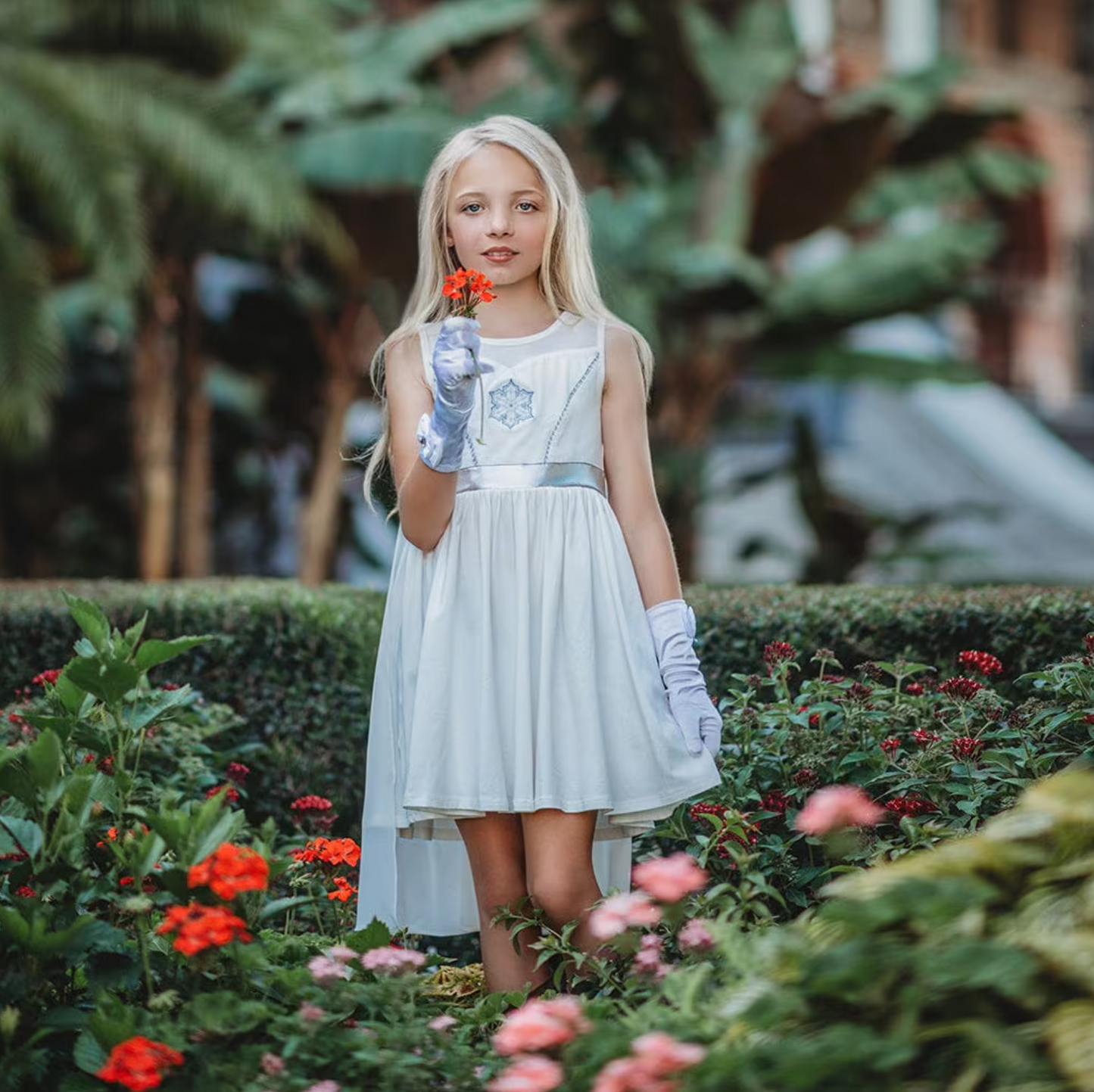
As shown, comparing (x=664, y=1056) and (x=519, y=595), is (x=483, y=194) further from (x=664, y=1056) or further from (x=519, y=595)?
(x=664, y=1056)

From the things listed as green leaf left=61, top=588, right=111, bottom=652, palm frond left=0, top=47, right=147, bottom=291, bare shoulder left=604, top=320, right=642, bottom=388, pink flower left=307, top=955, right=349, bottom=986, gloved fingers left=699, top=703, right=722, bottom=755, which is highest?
palm frond left=0, top=47, right=147, bottom=291

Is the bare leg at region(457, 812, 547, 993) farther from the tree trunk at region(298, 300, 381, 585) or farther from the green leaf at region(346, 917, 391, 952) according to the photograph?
the tree trunk at region(298, 300, 381, 585)

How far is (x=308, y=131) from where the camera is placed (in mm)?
10148

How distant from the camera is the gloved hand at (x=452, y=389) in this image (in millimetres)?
2682

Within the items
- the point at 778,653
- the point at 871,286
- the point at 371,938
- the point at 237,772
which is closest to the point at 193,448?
the point at 871,286

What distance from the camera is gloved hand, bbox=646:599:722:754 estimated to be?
9.51 feet

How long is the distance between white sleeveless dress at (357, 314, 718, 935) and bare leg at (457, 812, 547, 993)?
11 cm

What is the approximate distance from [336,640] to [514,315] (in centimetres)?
161

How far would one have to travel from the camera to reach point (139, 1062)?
227 cm

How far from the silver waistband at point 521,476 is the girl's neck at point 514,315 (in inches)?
10.8

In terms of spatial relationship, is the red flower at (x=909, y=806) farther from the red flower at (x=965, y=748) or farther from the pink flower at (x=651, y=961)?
the pink flower at (x=651, y=961)

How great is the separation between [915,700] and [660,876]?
1.46m

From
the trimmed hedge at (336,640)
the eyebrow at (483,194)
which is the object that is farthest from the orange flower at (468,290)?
the trimmed hedge at (336,640)

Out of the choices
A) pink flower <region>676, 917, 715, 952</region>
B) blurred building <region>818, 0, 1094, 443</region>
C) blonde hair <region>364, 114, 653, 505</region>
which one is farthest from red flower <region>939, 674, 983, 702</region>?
blurred building <region>818, 0, 1094, 443</region>
